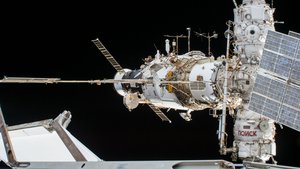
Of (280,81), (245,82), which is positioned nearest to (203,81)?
(245,82)

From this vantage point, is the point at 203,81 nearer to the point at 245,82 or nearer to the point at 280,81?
the point at 245,82

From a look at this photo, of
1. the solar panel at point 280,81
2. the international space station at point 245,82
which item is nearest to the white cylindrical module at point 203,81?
the international space station at point 245,82

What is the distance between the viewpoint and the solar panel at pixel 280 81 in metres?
5.74

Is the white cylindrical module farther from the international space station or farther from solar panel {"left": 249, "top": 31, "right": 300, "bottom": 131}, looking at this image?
solar panel {"left": 249, "top": 31, "right": 300, "bottom": 131}

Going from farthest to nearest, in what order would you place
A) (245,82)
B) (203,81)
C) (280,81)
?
(203,81)
(245,82)
(280,81)

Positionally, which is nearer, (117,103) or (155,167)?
(155,167)

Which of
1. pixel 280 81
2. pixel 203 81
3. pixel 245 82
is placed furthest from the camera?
pixel 203 81

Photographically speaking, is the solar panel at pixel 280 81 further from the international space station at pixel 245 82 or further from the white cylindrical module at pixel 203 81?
the white cylindrical module at pixel 203 81

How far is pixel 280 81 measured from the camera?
5.86m

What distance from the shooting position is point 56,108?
12375 mm

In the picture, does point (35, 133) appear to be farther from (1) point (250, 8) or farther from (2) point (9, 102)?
(2) point (9, 102)

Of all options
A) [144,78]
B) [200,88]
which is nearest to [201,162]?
[200,88]

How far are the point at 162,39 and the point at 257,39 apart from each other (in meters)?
5.24

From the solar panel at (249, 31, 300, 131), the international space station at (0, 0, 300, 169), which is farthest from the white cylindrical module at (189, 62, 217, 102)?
the solar panel at (249, 31, 300, 131)
